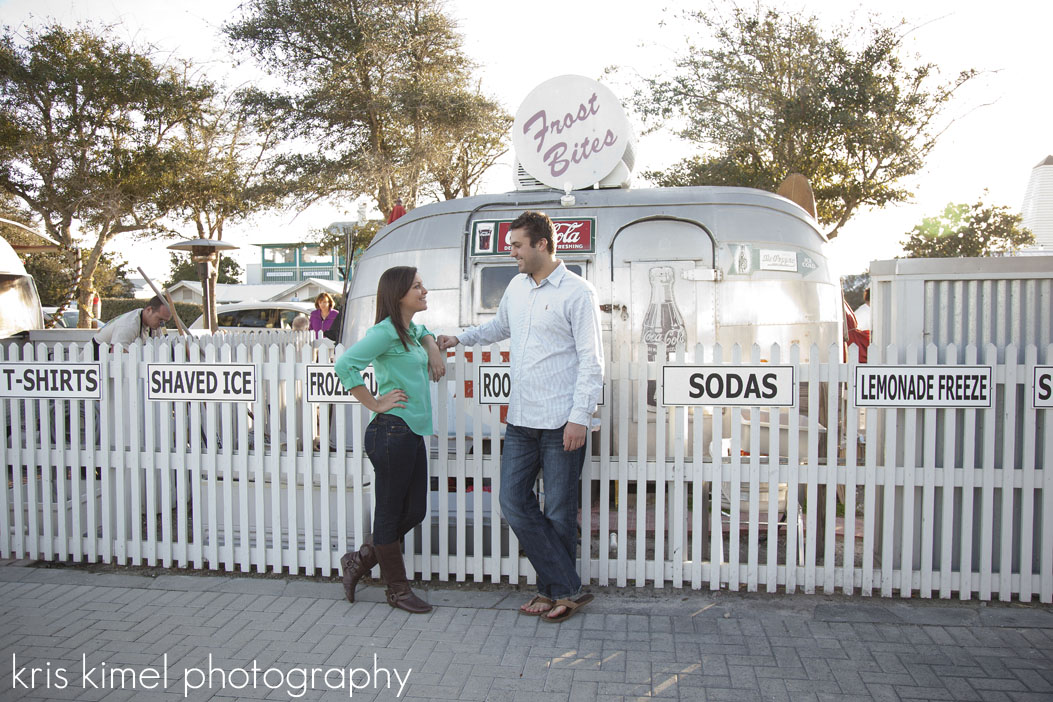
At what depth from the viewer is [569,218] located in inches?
254

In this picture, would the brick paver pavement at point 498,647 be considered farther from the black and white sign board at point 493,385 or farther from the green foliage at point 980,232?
the green foliage at point 980,232

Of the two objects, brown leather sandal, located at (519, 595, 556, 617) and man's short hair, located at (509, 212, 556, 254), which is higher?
man's short hair, located at (509, 212, 556, 254)

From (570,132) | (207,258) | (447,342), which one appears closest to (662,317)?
(570,132)

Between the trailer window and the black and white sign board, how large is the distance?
2.19m

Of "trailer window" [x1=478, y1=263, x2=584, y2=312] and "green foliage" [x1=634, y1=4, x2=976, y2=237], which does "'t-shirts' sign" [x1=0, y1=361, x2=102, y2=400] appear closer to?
"trailer window" [x1=478, y1=263, x2=584, y2=312]

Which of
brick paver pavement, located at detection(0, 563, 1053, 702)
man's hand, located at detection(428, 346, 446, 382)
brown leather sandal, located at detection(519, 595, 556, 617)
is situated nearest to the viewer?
brick paver pavement, located at detection(0, 563, 1053, 702)

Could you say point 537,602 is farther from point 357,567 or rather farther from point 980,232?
point 980,232

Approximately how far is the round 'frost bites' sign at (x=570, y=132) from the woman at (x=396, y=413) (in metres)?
3.19

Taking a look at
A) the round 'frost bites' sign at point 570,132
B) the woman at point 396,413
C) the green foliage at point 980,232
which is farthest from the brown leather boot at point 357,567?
the green foliage at point 980,232

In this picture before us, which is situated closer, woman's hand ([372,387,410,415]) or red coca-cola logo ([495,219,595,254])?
woman's hand ([372,387,410,415])

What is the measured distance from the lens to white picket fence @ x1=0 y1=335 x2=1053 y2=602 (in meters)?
4.03

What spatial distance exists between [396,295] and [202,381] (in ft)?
5.46

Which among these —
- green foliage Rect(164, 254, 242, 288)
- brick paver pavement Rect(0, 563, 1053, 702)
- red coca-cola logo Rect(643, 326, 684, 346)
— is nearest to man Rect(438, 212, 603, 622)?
brick paver pavement Rect(0, 563, 1053, 702)

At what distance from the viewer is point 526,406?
12.3 ft
